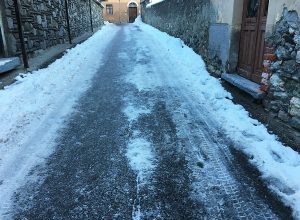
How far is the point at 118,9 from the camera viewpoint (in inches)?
1684

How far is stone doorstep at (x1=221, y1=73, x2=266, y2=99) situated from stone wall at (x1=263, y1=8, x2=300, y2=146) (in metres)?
0.24

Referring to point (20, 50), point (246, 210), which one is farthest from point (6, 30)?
point (246, 210)

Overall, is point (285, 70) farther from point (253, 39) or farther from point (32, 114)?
point (32, 114)

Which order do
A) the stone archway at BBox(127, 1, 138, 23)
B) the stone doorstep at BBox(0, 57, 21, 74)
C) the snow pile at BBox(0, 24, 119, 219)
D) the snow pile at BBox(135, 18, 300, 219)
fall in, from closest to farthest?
the snow pile at BBox(135, 18, 300, 219) → the snow pile at BBox(0, 24, 119, 219) → the stone doorstep at BBox(0, 57, 21, 74) → the stone archway at BBox(127, 1, 138, 23)

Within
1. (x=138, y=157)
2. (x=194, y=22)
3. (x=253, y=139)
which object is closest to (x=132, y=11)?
(x=194, y=22)

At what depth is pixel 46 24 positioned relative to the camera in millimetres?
9883

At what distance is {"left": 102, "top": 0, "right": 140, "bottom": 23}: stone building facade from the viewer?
4256 cm

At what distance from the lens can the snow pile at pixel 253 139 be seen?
2.79 meters

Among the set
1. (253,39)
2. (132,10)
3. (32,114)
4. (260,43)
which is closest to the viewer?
(32,114)

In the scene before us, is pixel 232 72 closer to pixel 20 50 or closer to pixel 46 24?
pixel 20 50

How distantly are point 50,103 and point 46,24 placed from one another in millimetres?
5847

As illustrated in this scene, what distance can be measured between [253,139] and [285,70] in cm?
97

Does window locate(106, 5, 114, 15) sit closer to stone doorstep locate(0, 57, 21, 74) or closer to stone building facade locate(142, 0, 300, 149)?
stone building facade locate(142, 0, 300, 149)

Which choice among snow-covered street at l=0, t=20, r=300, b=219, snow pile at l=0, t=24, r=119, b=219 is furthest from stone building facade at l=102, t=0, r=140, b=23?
snow-covered street at l=0, t=20, r=300, b=219
